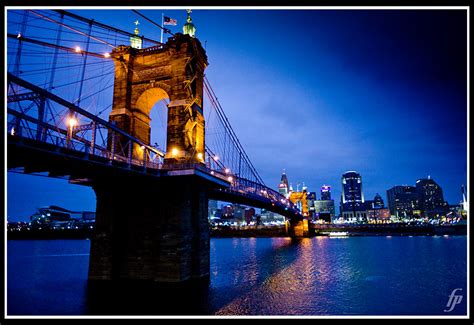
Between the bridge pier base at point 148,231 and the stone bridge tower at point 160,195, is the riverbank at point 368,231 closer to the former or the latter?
the stone bridge tower at point 160,195

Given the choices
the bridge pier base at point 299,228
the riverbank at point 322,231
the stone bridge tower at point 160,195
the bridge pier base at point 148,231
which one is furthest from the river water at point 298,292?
the riverbank at point 322,231

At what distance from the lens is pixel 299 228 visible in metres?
91.5

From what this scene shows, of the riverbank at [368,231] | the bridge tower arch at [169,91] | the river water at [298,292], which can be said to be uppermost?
the bridge tower arch at [169,91]

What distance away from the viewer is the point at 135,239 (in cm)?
2183

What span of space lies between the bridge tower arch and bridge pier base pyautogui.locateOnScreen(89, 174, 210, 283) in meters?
2.69

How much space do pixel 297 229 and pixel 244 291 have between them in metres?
73.1

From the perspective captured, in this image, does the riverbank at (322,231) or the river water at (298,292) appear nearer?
the river water at (298,292)

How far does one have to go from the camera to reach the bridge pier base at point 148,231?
20.8 meters

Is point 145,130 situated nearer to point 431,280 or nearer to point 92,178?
point 92,178

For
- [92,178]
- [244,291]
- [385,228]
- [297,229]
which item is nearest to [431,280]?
[244,291]

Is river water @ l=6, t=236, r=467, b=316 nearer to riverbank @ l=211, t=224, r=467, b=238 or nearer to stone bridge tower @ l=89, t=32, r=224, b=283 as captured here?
stone bridge tower @ l=89, t=32, r=224, b=283

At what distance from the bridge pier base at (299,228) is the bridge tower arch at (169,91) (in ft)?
238

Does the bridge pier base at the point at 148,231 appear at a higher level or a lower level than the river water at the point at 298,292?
higher

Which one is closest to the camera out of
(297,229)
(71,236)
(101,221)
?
(101,221)
